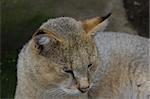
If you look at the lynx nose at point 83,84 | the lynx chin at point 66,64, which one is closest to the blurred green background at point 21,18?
the lynx chin at point 66,64

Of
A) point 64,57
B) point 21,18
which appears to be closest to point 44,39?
point 64,57

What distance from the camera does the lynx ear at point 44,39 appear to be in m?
4.00

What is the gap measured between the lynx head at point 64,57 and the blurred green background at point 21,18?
2.83 m

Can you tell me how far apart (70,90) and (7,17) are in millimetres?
3317

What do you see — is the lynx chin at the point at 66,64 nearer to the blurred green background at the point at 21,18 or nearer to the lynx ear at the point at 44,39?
the lynx ear at the point at 44,39

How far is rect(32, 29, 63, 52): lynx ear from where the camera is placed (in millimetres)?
3998

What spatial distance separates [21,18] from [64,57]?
330 centimetres

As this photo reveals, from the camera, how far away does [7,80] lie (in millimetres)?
7004

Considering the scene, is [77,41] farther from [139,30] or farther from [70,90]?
[139,30]

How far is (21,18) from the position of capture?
731 cm

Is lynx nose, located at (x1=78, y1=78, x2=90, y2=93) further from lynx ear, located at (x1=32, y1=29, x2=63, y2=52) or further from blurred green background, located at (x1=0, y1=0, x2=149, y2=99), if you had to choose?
blurred green background, located at (x1=0, y1=0, x2=149, y2=99)

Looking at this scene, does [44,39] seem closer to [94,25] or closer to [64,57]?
[64,57]

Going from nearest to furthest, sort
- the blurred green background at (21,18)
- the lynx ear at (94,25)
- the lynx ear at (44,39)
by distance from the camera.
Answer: the lynx ear at (44,39)
the lynx ear at (94,25)
the blurred green background at (21,18)

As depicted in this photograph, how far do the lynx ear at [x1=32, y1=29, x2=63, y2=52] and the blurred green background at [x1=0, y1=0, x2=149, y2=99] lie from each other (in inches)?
114
